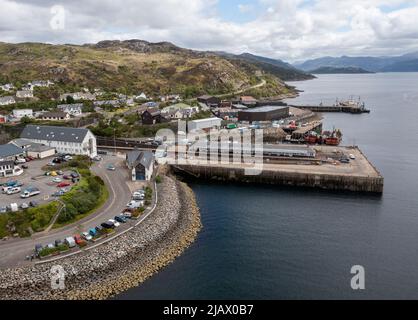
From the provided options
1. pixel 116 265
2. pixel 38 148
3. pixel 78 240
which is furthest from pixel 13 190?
pixel 38 148

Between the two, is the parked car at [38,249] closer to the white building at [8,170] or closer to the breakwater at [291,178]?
the white building at [8,170]

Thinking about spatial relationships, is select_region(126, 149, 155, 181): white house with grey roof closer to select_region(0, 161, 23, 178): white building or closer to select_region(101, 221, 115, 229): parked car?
select_region(101, 221, 115, 229): parked car

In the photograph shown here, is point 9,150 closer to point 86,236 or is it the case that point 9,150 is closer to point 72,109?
point 86,236

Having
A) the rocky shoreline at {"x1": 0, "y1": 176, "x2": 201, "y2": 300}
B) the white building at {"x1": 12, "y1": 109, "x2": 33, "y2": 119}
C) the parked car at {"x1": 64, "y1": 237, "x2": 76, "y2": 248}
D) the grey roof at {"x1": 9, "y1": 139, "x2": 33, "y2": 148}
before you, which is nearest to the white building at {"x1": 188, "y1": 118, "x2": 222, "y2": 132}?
the grey roof at {"x1": 9, "y1": 139, "x2": 33, "y2": 148}

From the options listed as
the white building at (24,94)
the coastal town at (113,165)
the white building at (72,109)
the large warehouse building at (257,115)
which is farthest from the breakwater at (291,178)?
the white building at (24,94)

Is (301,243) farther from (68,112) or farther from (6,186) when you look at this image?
(68,112)
